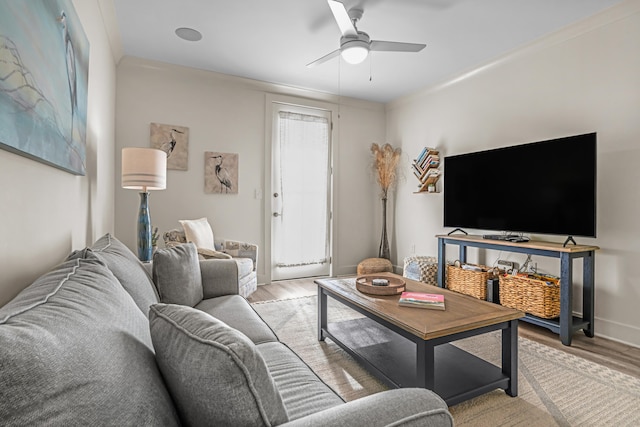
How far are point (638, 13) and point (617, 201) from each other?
146cm

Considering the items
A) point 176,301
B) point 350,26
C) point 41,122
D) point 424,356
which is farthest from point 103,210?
point 424,356

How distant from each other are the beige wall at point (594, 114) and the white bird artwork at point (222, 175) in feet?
9.42

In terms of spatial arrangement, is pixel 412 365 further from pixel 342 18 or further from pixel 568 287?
pixel 342 18

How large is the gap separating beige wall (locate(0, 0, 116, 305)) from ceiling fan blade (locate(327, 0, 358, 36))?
1545 millimetres

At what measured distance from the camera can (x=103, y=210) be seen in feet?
9.66

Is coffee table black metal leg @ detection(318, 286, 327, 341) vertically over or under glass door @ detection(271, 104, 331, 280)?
under

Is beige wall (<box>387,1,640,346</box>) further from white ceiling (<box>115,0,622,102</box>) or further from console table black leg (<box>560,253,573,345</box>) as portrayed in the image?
console table black leg (<box>560,253,573,345</box>)

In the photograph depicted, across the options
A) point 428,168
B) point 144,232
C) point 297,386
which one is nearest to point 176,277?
point 297,386

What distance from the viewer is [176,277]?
1864mm

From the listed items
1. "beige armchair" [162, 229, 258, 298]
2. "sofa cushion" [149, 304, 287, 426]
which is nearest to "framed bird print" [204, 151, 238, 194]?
"beige armchair" [162, 229, 258, 298]

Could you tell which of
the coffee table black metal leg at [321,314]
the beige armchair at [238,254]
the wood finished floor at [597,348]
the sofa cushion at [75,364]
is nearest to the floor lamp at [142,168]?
the beige armchair at [238,254]

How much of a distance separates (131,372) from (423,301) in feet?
5.28

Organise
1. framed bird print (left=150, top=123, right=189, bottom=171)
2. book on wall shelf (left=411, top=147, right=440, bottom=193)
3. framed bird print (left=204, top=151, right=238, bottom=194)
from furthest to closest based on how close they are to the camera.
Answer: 1. book on wall shelf (left=411, top=147, right=440, bottom=193)
2. framed bird print (left=204, top=151, right=238, bottom=194)
3. framed bird print (left=150, top=123, right=189, bottom=171)

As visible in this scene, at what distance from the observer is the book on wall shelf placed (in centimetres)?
423
